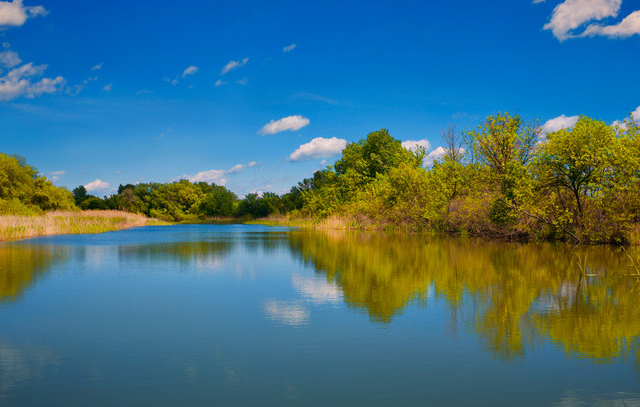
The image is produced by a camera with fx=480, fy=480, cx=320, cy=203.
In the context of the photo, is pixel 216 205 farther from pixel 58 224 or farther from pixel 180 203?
pixel 58 224

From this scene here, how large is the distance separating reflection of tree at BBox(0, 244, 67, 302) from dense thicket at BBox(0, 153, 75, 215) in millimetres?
34363

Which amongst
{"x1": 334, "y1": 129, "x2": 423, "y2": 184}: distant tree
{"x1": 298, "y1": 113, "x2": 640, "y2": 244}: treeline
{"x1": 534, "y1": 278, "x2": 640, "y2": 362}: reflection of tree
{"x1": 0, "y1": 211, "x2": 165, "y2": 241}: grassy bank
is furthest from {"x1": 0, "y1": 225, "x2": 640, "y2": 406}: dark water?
{"x1": 334, "y1": 129, "x2": 423, "y2": 184}: distant tree

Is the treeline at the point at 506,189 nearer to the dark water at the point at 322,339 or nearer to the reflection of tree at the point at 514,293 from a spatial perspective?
the reflection of tree at the point at 514,293

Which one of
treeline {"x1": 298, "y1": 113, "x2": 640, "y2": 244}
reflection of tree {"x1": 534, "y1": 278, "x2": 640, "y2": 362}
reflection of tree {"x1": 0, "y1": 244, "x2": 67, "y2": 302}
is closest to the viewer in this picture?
reflection of tree {"x1": 534, "y1": 278, "x2": 640, "y2": 362}

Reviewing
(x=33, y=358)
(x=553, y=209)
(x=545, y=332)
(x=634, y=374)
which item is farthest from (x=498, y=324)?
(x=553, y=209)

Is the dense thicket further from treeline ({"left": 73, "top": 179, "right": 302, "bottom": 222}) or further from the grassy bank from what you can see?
treeline ({"left": 73, "top": 179, "right": 302, "bottom": 222})

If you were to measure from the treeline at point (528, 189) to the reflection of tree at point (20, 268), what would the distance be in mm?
21216

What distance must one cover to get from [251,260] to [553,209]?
52.5 feet

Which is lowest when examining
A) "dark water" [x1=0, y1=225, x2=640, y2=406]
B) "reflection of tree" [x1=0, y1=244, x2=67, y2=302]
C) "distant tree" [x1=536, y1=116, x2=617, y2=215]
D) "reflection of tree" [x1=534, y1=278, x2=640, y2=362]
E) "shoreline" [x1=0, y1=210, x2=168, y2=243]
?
"reflection of tree" [x1=534, y1=278, x2=640, y2=362]

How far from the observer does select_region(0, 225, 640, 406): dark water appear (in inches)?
195

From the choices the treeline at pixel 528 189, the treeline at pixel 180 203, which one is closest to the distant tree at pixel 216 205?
the treeline at pixel 180 203

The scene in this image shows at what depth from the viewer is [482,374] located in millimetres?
5457

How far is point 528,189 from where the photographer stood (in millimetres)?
24250

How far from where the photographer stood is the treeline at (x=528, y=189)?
865 inches
